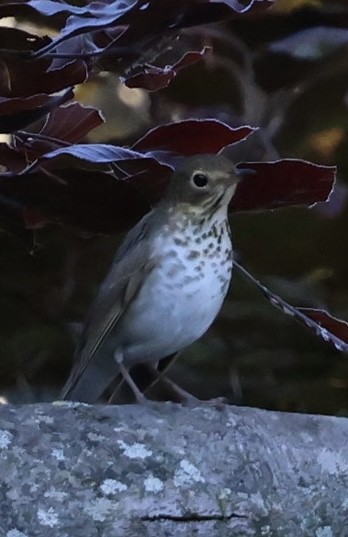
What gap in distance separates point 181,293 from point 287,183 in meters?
0.18

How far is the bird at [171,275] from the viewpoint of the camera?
93cm

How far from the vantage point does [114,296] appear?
0.94 m

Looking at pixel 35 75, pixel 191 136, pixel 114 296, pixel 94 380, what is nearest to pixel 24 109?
pixel 35 75

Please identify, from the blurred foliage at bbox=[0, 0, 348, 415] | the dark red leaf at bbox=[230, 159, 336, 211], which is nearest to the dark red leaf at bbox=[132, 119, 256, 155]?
the dark red leaf at bbox=[230, 159, 336, 211]

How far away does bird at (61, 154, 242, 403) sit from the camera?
930 millimetres

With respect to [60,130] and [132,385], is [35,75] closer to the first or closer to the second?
[60,130]

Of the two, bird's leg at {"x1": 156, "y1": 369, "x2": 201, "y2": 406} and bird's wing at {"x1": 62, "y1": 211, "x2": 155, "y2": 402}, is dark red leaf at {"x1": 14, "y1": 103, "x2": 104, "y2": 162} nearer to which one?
bird's wing at {"x1": 62, "y1": 211, "x2": 155, "y2": 402}

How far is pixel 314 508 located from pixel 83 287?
0.41m

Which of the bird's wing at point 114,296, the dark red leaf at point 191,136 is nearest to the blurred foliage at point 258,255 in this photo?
the bird's wing at point 114,296

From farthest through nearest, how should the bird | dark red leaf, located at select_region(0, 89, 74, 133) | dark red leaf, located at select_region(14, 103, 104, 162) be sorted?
the bird
dark red leaf, located at select_region(14, 103, 104, 162)
dark red leaf, located at select_region(0, 89, 74, 133)

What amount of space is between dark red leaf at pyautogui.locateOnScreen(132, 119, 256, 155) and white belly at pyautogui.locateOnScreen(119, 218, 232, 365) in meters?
0.13

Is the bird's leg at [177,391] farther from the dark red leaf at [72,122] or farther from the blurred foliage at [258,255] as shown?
the dark red leaf at [72,122]

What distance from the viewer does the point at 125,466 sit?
0.68m

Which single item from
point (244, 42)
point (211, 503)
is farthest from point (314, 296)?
point (211, 503)
